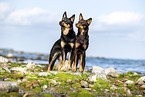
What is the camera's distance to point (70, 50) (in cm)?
1202

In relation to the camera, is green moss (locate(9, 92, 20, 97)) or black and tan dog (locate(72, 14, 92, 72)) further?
black and tan dog (locate(72, 14, 92, 72))

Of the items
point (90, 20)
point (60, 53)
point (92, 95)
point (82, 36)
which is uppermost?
point (90, 20)

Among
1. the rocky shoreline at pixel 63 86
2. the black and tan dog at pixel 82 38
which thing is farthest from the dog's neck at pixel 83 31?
the rocky shoreline at pixel 63 86

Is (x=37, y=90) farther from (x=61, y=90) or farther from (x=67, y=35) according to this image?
(x=67, y=35)

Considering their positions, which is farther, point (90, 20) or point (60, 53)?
point (60, 53)

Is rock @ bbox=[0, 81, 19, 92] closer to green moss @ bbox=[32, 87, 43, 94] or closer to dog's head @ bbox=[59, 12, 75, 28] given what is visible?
green moss @ bbox=[32, 87, 43, 94]

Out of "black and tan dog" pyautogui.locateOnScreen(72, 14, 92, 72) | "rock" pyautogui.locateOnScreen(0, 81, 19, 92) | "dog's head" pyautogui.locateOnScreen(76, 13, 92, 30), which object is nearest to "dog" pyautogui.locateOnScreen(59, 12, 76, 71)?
"black and tan dog" pyautogui.locateOnScreen(72, 14, 92, 72)

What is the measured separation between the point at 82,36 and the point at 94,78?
255 cm

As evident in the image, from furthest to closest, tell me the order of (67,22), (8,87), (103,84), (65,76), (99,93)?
1. (67,22)
2. (65,76)
3. (103,84)
4. (99,93)
5. (8,87)

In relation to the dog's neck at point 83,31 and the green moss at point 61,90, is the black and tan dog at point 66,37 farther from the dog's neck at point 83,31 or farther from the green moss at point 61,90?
the green moss at point 61,90

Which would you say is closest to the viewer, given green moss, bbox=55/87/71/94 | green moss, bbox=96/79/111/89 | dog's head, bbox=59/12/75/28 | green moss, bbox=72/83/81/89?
green moss, bbox=55/87/71/94

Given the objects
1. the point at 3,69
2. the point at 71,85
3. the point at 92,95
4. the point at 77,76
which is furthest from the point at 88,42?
the point at 3,69

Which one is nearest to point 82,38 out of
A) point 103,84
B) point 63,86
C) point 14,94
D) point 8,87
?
point 103,84

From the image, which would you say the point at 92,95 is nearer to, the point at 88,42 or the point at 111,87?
the point at 111,87
